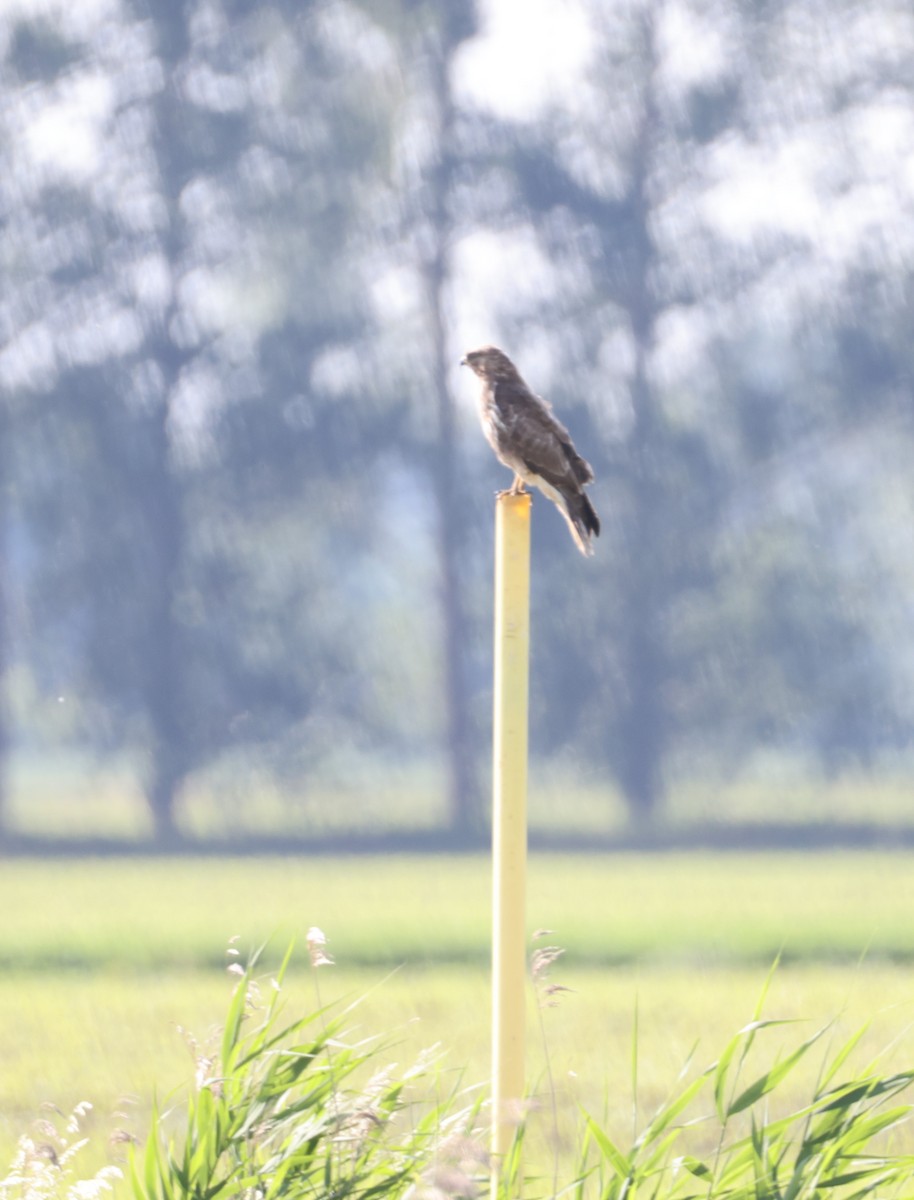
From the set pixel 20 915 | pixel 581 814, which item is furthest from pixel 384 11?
pixel 20 915

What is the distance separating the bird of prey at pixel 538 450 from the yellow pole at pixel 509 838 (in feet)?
3.68

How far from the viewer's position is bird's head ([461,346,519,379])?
5570mm

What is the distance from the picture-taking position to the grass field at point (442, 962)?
7.68 m

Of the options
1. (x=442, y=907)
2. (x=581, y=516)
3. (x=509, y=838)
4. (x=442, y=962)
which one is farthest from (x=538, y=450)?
(x=442, y=907)

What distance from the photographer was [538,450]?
16.6ft

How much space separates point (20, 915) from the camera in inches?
551

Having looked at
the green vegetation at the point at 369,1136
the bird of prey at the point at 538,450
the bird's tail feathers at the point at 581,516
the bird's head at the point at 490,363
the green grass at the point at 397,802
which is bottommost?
the green vegetation at the point at 369,1136

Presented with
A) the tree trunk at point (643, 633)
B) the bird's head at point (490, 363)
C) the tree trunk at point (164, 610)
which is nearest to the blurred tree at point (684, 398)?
the tree trunk at point (643, 633)

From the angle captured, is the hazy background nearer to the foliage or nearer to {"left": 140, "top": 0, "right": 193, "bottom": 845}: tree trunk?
{"left": 140, "top": 0, "right": 193, "bottom": 845}: tree trunk

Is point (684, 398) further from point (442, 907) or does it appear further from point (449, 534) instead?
→ point (442, 907)

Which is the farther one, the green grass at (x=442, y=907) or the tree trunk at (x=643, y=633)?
the tree trunk at (x=643, y=633)

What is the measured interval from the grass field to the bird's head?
6.24ft

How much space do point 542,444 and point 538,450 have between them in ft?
0.07

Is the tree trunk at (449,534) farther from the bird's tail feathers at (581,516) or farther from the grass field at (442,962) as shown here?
the bird's tail feathers at (581,516)
